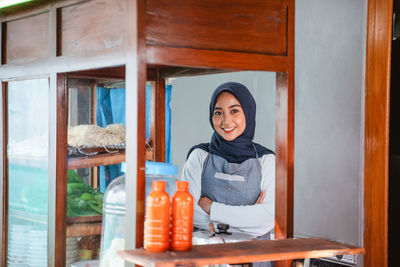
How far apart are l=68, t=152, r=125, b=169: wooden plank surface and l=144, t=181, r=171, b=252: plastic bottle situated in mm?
940

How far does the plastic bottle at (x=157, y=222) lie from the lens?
5.68 ft

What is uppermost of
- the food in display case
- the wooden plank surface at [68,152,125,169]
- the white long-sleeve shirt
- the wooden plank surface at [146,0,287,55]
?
the wooden plank surface at [146,0,287,55]

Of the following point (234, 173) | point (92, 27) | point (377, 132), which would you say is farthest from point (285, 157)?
point (234, 173)

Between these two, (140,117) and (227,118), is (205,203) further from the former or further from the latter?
(140,117)

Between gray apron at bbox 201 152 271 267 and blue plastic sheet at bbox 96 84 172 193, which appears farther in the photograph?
gray apron at bbox 201 152 271 267

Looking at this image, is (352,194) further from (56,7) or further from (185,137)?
(56,7)

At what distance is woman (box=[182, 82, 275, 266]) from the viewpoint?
322 centimetres

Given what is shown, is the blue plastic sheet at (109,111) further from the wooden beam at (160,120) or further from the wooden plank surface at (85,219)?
the wooden beam at (160,120)

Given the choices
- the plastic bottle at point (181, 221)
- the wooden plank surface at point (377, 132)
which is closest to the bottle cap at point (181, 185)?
the plastic bottle at point (181, 221)

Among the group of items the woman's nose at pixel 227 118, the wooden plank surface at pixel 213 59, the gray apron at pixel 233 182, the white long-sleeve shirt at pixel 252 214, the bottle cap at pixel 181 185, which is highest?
the wooden plank surface at pixel 213 59

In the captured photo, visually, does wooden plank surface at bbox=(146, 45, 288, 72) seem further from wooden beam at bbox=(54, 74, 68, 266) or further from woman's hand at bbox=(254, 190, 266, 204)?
woman's hand at bbox=(254, 190, 266, 204)

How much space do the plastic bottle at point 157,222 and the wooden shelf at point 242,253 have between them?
4 cm

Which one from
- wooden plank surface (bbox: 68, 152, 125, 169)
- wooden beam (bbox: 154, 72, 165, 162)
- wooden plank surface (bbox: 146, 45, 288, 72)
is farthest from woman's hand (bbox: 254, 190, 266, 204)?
wooden plank surface (bbox: 146, 45, 288, 72)

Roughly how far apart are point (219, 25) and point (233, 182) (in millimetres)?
1605
